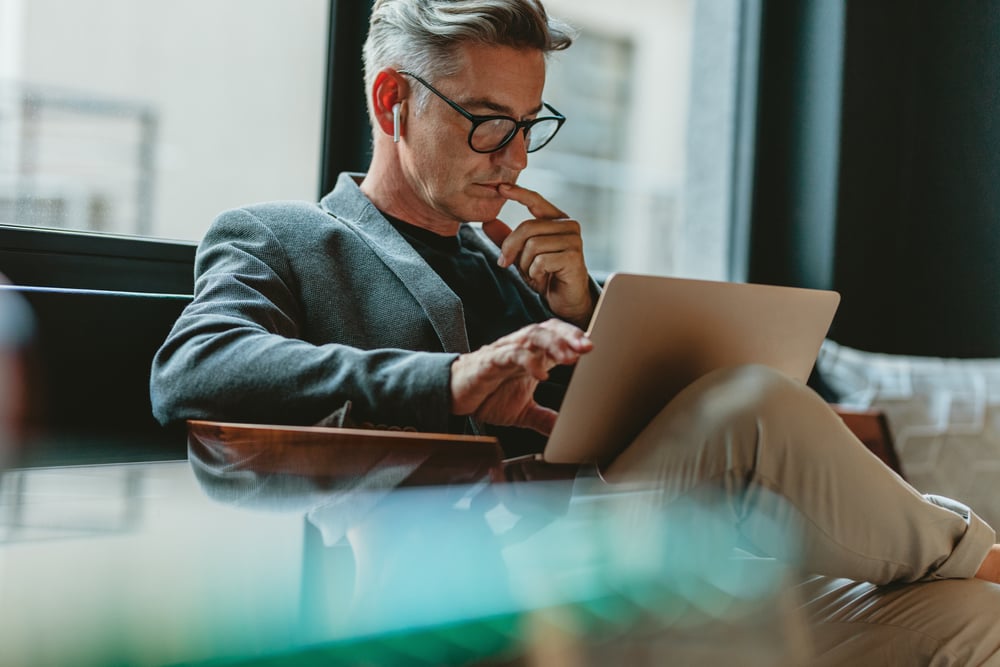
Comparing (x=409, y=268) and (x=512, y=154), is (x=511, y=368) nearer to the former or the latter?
(x=409, y=268)

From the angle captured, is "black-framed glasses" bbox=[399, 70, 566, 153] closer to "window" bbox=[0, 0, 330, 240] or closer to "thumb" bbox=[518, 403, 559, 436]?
"thumb" bbox=[518, 403, 559, 436]

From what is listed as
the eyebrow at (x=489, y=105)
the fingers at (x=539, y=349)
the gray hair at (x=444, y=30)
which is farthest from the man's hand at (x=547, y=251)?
the fingers at (x=539, y=349)

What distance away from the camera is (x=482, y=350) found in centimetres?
104

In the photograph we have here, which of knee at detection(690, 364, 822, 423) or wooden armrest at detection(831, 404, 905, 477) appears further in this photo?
wooden armrest at detection(831, 404, 905, 477)

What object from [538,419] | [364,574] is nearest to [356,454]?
[364,574]

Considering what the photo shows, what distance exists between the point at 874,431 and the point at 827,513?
85cm

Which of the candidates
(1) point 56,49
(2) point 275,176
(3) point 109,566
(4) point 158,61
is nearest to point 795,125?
(2) point 275,176

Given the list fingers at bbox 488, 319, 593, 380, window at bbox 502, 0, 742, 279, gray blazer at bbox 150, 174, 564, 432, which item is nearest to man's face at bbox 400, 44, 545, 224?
gray blazer at bbox 150, 174, 564, 432

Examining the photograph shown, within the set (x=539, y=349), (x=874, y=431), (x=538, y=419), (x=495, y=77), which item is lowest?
(x=874, y=431)

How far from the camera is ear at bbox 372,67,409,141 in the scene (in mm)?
1492

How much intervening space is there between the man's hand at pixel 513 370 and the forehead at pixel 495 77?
1.78 feet

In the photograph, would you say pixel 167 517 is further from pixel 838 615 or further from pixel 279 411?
pixel 838 615

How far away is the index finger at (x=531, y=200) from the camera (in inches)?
58.2

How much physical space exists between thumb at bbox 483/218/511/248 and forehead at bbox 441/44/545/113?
201mm
